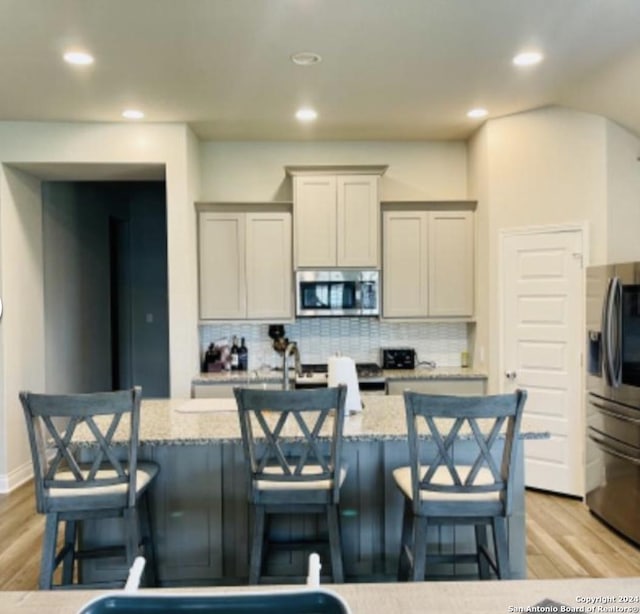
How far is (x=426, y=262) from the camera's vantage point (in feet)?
16.3

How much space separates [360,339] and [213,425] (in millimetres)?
2745

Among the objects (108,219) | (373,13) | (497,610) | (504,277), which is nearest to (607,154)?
(504,277)

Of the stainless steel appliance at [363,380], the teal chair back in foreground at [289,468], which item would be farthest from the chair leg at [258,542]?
the stainless steel appliance at [363,380]

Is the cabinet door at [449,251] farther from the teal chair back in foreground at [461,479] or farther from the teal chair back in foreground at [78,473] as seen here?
the teal chair back in foreground at [78,473]

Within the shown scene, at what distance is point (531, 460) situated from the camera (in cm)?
440

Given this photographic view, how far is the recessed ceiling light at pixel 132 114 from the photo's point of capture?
425cm

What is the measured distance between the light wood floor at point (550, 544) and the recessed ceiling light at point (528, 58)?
9.78ft

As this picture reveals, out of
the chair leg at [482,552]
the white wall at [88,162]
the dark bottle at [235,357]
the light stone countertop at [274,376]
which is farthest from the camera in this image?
the dark bottle at [235,357]

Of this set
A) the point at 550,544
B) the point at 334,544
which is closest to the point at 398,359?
the point at 550,544

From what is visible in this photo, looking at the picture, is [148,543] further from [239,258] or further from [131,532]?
[239,258]

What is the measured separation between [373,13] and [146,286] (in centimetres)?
545

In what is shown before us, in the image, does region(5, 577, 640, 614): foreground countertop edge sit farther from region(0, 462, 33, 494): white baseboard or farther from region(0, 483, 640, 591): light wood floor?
region(0, 462, 33, 494): white baseboard

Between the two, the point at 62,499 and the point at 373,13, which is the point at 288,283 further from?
the point at 62,499

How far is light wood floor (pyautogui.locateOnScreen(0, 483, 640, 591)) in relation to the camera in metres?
3.08
